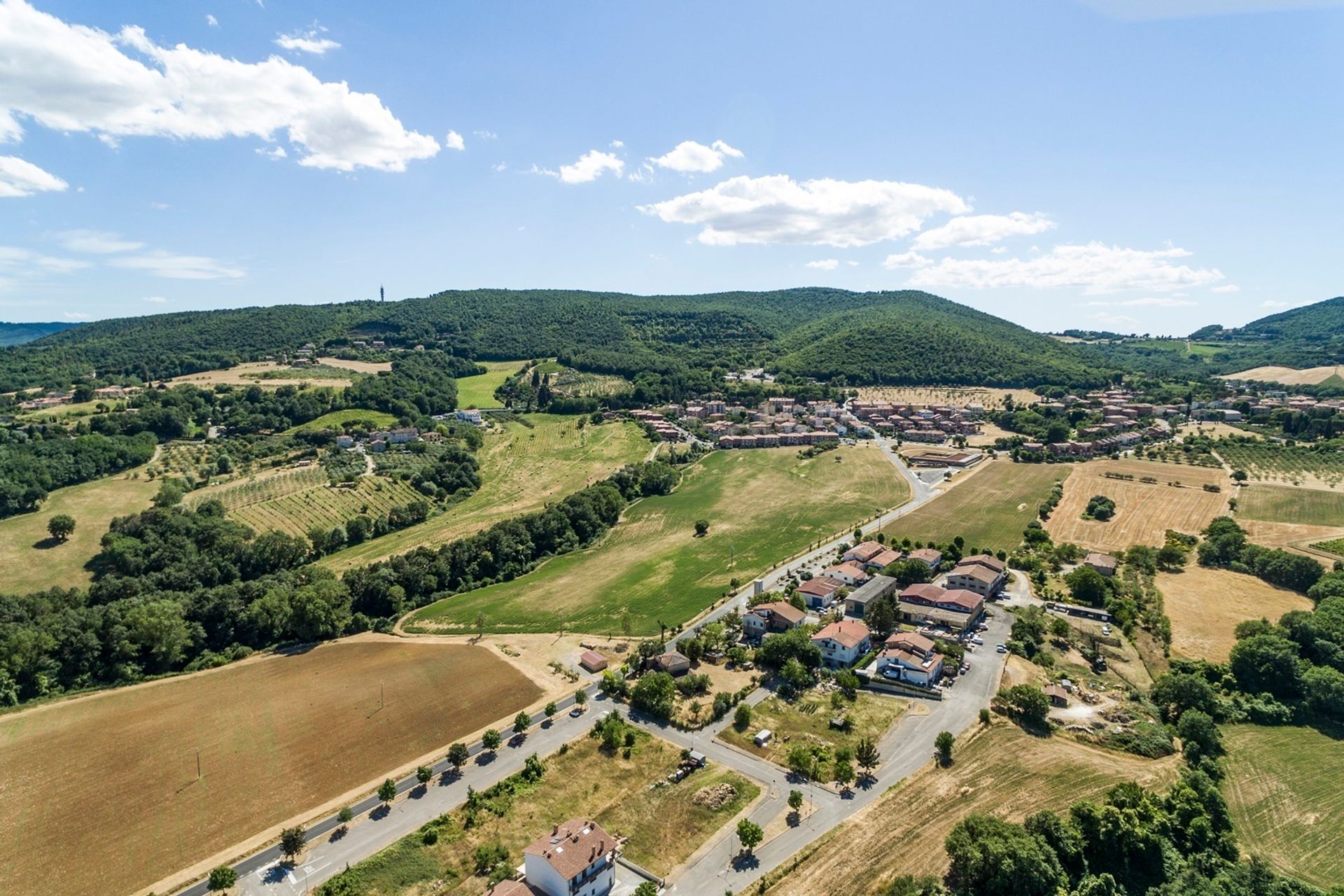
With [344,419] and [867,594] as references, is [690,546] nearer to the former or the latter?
[867,594]

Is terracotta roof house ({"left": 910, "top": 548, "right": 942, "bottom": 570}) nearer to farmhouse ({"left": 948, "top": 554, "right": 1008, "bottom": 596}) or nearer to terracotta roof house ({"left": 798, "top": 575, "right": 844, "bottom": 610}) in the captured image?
farmhouse ({"left": 948, "top": 554, "right": 1008, "bottom": 596})

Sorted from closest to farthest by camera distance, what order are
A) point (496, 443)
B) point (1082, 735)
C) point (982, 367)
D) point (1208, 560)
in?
point (1082, 735), point (1208, 560), point (496, 443), point (982, 367)

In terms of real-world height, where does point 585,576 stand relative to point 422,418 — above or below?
below

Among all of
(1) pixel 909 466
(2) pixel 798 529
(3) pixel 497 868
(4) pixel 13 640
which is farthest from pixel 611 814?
(1) pixel 909 466

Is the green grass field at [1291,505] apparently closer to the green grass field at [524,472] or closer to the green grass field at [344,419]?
the green grass field at [524,472]

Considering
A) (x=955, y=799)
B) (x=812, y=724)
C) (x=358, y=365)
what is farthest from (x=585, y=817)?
(x=358, y=365)

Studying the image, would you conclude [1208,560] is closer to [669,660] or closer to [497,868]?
[669,660]
